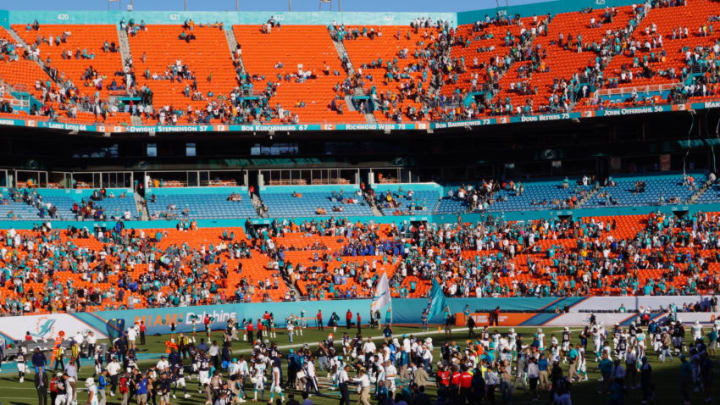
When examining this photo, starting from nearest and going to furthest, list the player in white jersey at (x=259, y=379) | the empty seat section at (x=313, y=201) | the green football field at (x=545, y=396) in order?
the green football field at (x=545, y=396)
the player in white jersey at (x=259, y=379)
the empty seat section at (x=313, y=201)

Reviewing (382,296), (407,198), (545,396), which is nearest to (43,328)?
(382,296)

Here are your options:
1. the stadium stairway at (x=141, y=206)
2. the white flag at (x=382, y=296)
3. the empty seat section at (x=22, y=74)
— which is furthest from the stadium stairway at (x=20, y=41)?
the white flag at (x=382, y=296)

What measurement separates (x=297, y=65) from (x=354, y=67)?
4.07 meters

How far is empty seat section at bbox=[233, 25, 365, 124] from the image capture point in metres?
69.7

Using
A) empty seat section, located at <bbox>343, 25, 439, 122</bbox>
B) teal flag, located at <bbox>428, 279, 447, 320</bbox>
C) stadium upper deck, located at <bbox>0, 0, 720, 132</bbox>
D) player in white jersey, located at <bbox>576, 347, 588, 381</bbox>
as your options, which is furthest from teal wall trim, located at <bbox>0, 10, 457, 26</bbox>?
player in white jersey, located at <bbox>576, 347, 588, 381</bbox>

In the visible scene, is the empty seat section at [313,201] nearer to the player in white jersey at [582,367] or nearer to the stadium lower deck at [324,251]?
the stadium lower deck at [324,251]

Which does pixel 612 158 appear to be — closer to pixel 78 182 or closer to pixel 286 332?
pixel 286 332

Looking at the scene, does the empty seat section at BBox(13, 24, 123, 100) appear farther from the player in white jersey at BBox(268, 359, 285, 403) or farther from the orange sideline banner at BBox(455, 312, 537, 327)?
the player in white jersey at BBox(268, 359, 285, 403)

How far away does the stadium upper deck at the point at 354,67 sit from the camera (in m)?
65.7

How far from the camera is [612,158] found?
6800 cm

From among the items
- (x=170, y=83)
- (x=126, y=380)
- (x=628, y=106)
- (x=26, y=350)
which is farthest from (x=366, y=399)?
(x=170, y=83)

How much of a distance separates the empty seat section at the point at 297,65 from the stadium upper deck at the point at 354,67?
14cm

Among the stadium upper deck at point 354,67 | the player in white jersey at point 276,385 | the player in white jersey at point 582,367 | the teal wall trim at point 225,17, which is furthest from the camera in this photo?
the teal wall trim at point 225,17

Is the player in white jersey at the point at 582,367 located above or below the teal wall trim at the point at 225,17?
below
